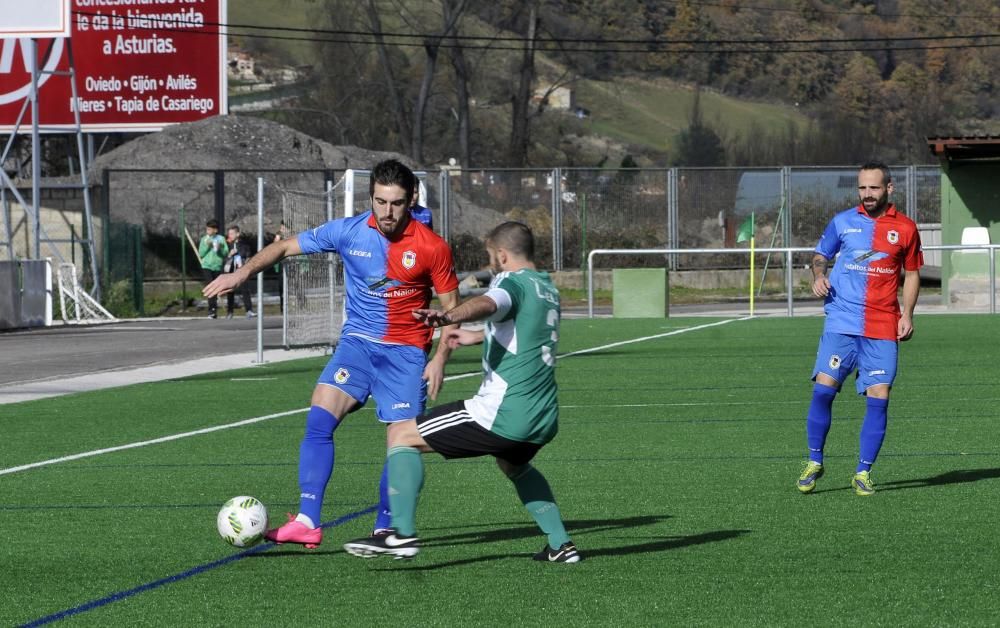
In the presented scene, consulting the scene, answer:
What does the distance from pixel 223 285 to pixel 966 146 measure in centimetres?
2525

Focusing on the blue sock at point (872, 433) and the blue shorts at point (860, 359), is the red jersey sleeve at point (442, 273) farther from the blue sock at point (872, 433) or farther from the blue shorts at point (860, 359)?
the blue sock at point (872, 433)

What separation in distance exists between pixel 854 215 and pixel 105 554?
4755 millimetres

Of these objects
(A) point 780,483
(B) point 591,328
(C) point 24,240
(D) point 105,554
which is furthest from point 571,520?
(C) point 24,240

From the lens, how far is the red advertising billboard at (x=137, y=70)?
1774 inches

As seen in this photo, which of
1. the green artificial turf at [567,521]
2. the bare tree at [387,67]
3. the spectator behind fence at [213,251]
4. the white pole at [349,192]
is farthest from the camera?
the bare tree at [387,67]

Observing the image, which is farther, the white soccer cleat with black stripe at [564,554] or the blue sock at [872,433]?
the blue sock at [872,433]

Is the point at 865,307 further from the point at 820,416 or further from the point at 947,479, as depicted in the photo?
the point at 947,479

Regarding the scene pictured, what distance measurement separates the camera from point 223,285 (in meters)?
7.62

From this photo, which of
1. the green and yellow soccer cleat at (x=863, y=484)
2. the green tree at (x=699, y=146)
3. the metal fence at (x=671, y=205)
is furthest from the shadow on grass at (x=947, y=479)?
the green tree at (x=699, y=146)

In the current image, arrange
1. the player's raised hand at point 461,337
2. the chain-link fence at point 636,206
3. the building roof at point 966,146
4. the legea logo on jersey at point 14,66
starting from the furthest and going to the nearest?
the legea logo on jersey at point 14,66 < the chain-link fence at point 636,206 < the building roof at point 966,146 < the player's raised hand at point 461,337

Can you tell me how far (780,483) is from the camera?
9.73 metres

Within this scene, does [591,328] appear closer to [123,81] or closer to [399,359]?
[399,359]

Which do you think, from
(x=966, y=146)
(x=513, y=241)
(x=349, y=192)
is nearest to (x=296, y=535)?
(x=513, y=241)

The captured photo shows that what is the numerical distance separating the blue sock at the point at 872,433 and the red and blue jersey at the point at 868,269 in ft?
1.29
